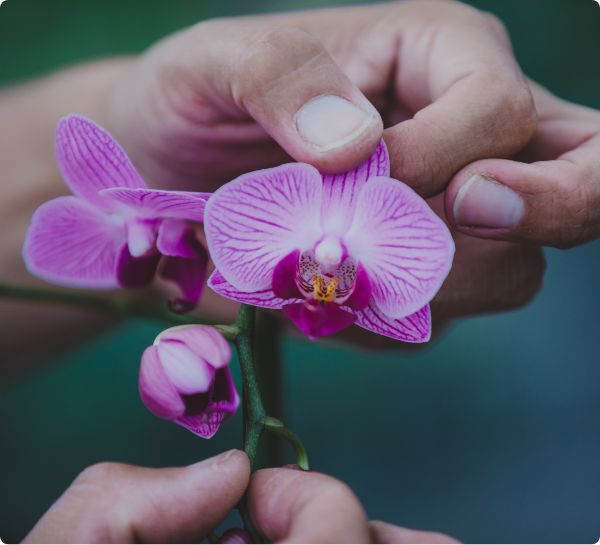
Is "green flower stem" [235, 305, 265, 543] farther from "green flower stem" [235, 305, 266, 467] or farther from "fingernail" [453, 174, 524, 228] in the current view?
"fingernail" [453, 174, 524, 228]

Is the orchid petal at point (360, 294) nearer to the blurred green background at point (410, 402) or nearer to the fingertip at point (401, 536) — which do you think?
the fingertip at point (401, 536)

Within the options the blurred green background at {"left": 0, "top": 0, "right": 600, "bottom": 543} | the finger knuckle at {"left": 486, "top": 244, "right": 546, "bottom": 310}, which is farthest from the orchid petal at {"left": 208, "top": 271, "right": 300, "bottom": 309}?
the blurred green background at {"left": 0, "top": 0, "right": 600, "bottom": 543}

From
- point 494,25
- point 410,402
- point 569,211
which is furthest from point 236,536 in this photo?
Result: point 410,402

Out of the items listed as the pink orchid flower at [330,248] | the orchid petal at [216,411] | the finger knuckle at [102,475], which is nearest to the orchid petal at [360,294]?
the pink orchid flower at [330,248]

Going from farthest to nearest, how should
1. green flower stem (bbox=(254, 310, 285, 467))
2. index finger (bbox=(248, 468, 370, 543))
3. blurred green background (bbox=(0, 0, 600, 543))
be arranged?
blurred green background (bbox=(0, 0, 600, 543)), green flower stem (bbox=(254, 310, 285, 467)), index finger (bbox=(248, 468, 370, 543))

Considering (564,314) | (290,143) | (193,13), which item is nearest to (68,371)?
(193,13)
